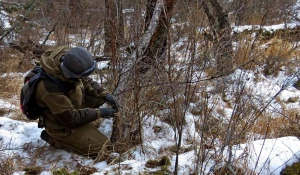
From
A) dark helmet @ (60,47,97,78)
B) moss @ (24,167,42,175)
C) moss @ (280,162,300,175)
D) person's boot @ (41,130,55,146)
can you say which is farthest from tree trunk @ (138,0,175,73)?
moss @ (280,162,300,175)

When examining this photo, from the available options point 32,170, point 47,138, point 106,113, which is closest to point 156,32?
point 106,113

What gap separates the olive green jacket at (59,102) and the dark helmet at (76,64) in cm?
12

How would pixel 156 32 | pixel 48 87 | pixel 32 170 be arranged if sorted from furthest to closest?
1. pixel 156 32
2. pixel 48 87
3. pixel 32 170

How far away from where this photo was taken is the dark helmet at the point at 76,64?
2.65 metres

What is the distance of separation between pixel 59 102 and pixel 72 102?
31 centimetres

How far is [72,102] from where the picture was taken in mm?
3109

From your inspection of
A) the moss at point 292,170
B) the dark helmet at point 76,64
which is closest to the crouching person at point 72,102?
the dark helmet at point 76,64

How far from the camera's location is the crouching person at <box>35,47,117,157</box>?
2.71 meters

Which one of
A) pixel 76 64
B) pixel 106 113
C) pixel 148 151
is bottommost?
pixel 148 151

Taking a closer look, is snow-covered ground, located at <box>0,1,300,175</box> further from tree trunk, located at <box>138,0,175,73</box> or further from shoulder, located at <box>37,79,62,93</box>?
tree trunk, located at <box>138,0,175,73</box>

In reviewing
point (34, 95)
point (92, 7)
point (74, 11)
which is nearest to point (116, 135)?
point (34, 95)

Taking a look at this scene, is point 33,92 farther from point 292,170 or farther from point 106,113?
point 292,170

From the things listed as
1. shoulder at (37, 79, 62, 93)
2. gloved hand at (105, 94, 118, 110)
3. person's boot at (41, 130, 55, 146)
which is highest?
shoulder at (37, 79, 62, 93)

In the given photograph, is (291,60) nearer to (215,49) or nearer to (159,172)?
(215,49)
